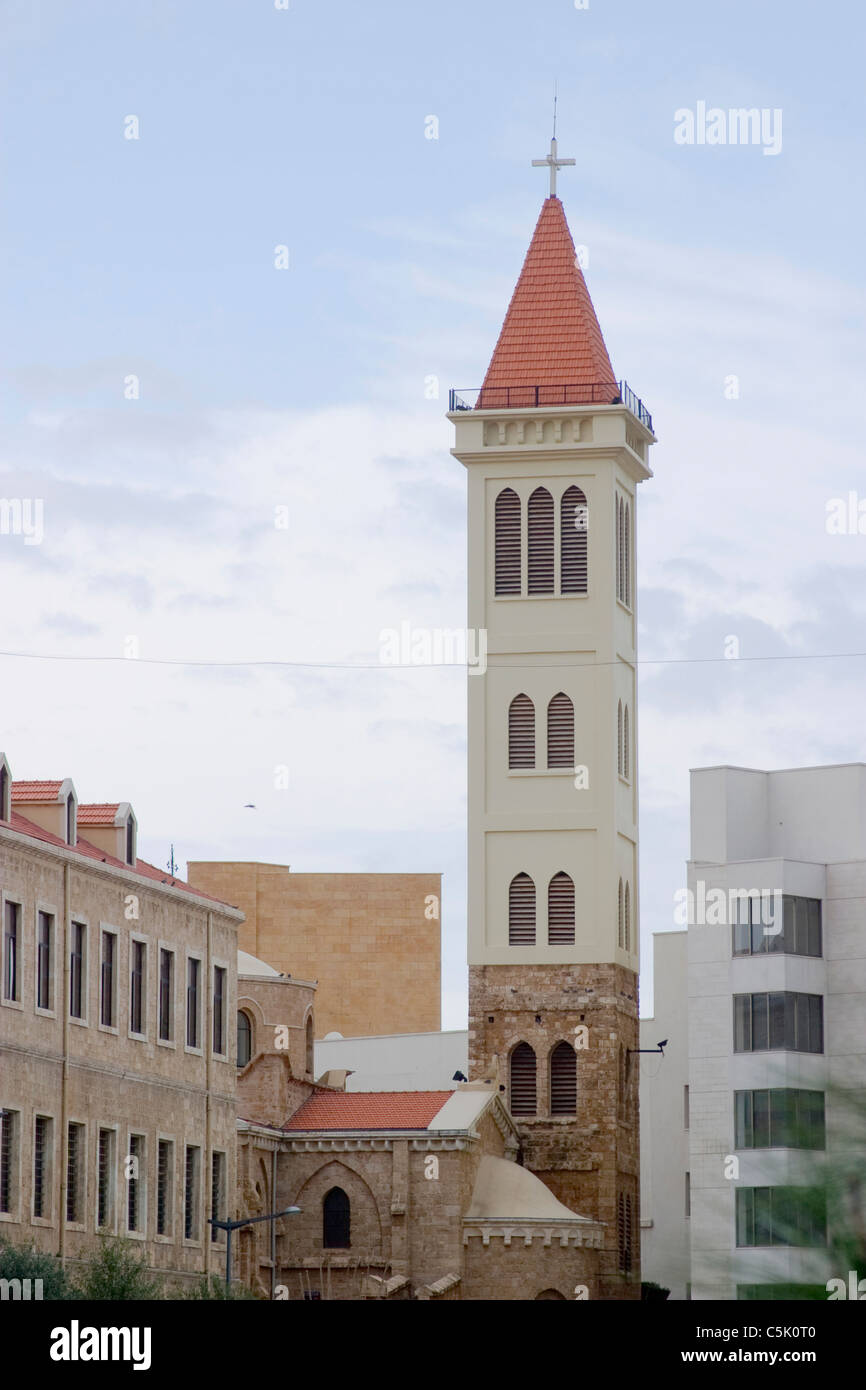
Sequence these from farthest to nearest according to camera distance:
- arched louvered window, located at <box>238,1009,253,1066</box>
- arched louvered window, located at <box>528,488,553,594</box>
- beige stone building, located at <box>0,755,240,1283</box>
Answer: arched louvered window, located at <box>528,488,553,594</box>, arched louvered window, located at <box>238,1009,253,1066</box>, beige stone building, located at <box>0,755,240,1283</box>

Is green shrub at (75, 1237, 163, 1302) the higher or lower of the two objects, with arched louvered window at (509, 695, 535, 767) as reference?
lower

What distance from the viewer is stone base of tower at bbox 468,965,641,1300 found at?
80312 millimetres

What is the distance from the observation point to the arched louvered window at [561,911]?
271 ft

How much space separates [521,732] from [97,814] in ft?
86.9

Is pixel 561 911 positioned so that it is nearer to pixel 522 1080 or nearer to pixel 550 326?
pixel 522 1080

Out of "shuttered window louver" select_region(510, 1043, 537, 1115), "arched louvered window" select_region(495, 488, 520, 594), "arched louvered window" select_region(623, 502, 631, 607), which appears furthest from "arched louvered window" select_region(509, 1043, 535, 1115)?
"arched louvered window" select_region(623, 502, 631, 607)

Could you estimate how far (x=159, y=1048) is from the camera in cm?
5975

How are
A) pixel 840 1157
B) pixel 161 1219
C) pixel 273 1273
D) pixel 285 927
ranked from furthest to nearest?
pixel 285 927
pixel 273 1273
pixel 161 1219
pixel 840 1157

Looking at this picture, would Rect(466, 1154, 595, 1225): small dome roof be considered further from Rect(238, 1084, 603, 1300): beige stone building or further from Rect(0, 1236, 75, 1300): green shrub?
Rect(0, 1236, 75, 1300): green shrub

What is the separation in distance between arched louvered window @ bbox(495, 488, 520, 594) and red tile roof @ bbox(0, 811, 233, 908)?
24.3 m

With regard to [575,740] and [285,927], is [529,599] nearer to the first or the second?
[575,740]
